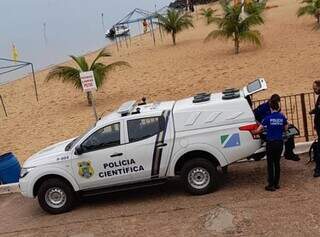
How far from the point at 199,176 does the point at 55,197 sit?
2.55m

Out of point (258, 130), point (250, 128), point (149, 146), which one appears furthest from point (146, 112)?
point (258, 130)

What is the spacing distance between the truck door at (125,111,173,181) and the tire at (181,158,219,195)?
39cm

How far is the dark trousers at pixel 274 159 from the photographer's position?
9.61 m

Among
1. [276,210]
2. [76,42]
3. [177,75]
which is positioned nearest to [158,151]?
[276,210]

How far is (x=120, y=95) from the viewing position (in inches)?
870

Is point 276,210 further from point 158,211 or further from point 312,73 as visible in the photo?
point 312,73

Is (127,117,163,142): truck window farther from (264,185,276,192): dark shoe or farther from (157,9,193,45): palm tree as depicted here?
(157,9,193,45): palm tree

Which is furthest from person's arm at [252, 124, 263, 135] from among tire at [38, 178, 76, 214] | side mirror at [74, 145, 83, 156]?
tire at [38, 178, 76, 214]

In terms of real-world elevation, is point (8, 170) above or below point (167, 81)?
below

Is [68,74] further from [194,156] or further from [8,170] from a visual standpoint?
[194,156]

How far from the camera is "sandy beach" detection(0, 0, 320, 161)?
60.6ft

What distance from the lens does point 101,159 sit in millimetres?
10086

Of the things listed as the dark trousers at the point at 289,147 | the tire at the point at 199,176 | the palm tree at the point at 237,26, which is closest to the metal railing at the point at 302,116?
the dark trousers at the point at 289,147

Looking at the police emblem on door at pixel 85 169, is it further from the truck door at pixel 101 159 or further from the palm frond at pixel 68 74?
the palm frond at pixel 68 74
